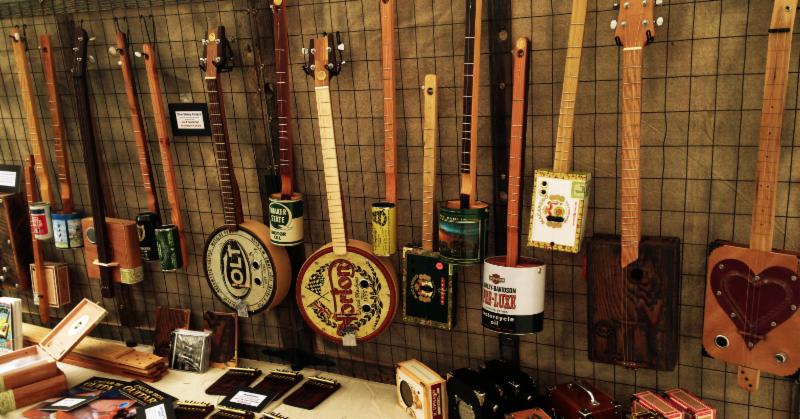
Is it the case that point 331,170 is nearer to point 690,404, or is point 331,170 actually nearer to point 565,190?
point 565,190

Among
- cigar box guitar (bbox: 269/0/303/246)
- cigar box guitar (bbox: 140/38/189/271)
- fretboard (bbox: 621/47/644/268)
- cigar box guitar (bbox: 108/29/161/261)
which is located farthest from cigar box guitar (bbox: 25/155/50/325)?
fretboard (bbox: 621/47/644/268)

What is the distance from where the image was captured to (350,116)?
7.16 ft

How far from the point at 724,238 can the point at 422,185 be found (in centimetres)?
99

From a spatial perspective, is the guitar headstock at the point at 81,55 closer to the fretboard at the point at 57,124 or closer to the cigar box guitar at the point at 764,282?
the fretboard at the point at 57,124

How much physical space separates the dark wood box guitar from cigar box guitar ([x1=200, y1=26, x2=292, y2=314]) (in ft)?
3.69

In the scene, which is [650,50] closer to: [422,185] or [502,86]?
[502,86]

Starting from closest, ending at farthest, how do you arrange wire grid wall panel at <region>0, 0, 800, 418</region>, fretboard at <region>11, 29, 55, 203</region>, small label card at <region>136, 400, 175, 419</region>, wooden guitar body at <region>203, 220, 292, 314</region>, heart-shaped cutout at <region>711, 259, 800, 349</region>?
1. heart-shaped cutout at <region>711, 259, 800, 349</region>
2. wire grid wall panel at <region>0, 0, 800, 418</region>
3. small label card at <region>136, 400, 175, 419</region>
4. wooden guitar body at <region>203, 220, 292, 314</region>
5. fretboard at <region>11, 29, 55, 203</region>

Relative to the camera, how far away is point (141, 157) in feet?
8.05

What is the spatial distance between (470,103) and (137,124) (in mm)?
1433

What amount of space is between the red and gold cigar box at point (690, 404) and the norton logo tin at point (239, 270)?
4.86ft

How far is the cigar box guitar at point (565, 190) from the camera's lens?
1721 mm

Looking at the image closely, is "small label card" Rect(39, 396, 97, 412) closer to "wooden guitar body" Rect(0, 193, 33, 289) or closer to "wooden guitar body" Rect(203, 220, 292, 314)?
"wooden guitar body" Rect(203, 220, 292, 314)

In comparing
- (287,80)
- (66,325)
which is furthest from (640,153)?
(66,325)

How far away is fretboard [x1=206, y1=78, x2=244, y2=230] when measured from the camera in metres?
2.20
